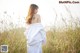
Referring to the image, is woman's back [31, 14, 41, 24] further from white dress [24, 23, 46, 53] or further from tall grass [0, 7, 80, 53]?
tall grass [0, 7, 80, 53]

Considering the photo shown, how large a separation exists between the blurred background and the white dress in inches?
2.0

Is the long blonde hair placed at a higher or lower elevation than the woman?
higher

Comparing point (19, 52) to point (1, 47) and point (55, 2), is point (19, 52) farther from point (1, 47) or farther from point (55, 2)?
point (55, 2)

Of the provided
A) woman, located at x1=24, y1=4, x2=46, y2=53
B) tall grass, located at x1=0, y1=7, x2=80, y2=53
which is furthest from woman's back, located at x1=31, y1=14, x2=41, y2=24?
tall grass, located at x1=0, y1=7, x2=80, y2=53

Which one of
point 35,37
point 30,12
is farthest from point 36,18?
point 35,37

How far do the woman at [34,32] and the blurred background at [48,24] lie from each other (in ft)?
0.15

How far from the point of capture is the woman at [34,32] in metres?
2.40

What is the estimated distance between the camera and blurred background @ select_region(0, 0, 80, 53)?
2.44 meters

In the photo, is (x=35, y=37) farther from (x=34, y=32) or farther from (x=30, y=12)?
(x=30, y=12)

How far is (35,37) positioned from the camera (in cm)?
240

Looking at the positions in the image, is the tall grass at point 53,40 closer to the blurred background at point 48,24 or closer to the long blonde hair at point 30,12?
the blurred background at point 48,24

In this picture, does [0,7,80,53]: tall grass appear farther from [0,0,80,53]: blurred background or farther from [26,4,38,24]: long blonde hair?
[26,4,38,24]: long blonde hair

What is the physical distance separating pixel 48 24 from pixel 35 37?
8.2 inches

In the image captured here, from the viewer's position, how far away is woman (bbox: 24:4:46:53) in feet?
7.88
